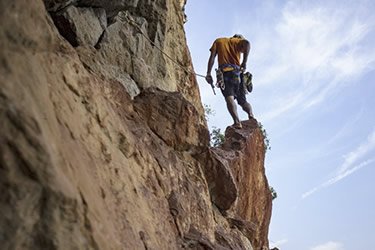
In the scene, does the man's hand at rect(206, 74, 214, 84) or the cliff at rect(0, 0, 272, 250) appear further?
the man's hand at rect(206, 74, 214, 84)

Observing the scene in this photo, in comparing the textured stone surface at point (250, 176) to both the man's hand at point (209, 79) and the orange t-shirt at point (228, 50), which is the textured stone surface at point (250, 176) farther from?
the orange t-shirt at point (228, 50)

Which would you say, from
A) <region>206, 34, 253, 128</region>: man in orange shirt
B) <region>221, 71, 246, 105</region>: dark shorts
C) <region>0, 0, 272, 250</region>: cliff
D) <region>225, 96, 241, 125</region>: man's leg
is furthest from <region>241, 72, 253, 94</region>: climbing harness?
<region>0, 0, 272, 250</region>: cliff

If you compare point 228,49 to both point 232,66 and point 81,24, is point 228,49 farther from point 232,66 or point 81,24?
point 81,24

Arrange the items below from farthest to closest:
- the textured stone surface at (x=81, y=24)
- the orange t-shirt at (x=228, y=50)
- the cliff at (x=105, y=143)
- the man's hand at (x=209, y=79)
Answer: the orange t-shirt at (x=228, y=50), the man's hand at (x=209, y=79), the textured stone surface at (x=81, y=24), the cliff at (x=105, y=143)

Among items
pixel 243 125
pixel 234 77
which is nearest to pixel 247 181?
pixel 243 125

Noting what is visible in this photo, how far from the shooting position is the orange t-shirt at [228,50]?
10.6 meters

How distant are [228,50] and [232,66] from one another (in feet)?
1.82

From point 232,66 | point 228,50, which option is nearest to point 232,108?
point 232,66

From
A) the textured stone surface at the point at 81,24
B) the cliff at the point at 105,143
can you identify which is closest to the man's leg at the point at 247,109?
the cliff at the point at 105,143

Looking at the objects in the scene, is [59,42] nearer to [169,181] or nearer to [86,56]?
[86,56]

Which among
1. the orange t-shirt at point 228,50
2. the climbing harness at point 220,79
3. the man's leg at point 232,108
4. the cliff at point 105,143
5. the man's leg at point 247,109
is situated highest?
the orange t-shirt at point 228,50

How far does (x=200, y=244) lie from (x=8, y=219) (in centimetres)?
325

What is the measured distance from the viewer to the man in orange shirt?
10336 millimetres

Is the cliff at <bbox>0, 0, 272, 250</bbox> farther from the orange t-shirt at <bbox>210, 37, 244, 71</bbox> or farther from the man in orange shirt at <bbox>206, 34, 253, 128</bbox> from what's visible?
the orange t-shirt at <bbox>210, 37, 244, 71</bbox>
